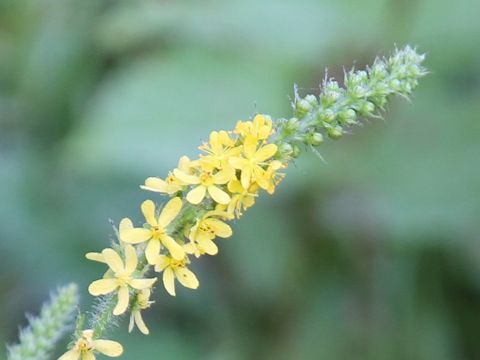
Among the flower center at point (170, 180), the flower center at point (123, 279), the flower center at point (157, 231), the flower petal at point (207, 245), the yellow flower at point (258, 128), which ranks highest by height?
the yellow flower at point (258, 128)

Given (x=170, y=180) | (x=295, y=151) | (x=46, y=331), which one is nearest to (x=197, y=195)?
(x=170, y=180)

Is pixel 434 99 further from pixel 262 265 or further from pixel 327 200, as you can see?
pixel 262 265

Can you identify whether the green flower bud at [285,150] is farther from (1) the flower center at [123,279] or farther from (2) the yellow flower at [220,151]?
(1) the flower center at [123,279]

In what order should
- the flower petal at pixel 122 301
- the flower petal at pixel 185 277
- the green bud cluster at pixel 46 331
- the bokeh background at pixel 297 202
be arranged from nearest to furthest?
the flower petal at pixel 122 301 < the flower petal at pixel 185 277 < the green bud cluster at pixel 46 331 < the bokeh background at pixel 297 202

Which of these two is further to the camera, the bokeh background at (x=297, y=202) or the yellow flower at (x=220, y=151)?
the bokeh background at (x=297, y=202)

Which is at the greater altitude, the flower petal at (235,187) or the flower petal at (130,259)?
the flower petal at (235,187)

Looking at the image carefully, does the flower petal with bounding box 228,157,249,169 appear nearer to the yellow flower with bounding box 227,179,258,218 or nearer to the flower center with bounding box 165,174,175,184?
the yellow flower with bounding box 227,179,258,218

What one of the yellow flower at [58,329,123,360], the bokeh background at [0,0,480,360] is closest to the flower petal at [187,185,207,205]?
the yellow flower at [58,329,123,360]

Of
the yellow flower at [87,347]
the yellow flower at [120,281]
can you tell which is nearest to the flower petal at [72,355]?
the yellow flower at [87,347]
